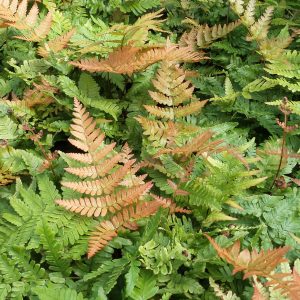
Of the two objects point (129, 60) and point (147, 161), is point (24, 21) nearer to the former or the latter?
point (129, 60)

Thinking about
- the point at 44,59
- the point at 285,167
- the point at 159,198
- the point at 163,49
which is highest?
the point at 163,49

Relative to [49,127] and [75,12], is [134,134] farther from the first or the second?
[75,12]

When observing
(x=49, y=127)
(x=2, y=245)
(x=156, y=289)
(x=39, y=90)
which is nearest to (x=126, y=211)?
(x=156, y=289)

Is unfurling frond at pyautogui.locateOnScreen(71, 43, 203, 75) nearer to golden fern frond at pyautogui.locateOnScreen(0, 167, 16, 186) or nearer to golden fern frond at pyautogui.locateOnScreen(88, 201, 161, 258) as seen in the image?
golden fern frond at pyautogui.locateOnScreen(0, 167, 16, 186)

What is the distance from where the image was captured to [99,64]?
2.70m

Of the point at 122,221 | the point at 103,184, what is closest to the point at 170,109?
the point at 103,184

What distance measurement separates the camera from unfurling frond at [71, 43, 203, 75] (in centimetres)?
268

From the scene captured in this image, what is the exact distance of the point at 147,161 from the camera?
2.49 metres

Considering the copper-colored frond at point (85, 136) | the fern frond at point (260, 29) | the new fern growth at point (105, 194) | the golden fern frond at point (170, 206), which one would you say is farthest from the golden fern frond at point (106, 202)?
the fern frond at point (260, 29)

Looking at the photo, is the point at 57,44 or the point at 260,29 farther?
the point at 260,29

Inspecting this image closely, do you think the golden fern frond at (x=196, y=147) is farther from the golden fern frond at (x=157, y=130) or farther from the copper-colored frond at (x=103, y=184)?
the copper-colored frond at (x=103, y=184)

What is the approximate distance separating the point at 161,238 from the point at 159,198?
242 mm

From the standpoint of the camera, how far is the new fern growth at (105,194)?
213cm

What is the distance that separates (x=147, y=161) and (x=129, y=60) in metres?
0.71
